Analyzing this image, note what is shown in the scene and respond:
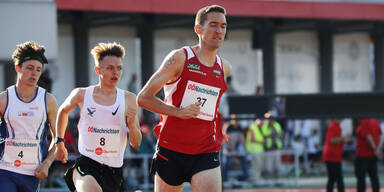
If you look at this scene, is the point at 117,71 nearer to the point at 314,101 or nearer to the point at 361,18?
the point at 314,101

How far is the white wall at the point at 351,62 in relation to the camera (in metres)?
24.3

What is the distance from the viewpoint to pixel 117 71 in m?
6.92

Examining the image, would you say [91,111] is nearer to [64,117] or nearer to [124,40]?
[64,117]

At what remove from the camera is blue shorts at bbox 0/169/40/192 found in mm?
6578

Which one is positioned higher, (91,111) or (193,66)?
(193,66)

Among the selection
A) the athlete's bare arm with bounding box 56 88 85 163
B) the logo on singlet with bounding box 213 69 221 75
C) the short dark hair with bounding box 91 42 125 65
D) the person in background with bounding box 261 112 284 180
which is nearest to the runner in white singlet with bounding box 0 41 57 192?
the athlete's bare arm with bounding box 56 88 85 163

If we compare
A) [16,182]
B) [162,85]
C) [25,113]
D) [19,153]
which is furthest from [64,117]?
[162,85]

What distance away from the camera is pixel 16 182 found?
263 inches

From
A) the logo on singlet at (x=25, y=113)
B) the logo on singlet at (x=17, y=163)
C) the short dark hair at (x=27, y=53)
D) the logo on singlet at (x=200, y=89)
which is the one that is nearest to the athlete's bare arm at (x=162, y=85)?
the logo on singlet at (x=200, y=89)

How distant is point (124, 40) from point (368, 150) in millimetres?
9642

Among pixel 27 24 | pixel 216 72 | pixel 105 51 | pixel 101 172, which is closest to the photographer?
pixel 216 72

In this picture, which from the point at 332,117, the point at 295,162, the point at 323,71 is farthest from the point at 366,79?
the point at 332,117

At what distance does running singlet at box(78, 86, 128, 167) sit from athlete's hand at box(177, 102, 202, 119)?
1.06 m

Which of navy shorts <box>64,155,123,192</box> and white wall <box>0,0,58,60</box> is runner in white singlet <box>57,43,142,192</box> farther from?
white wall <box>0,0,58,60</box>
